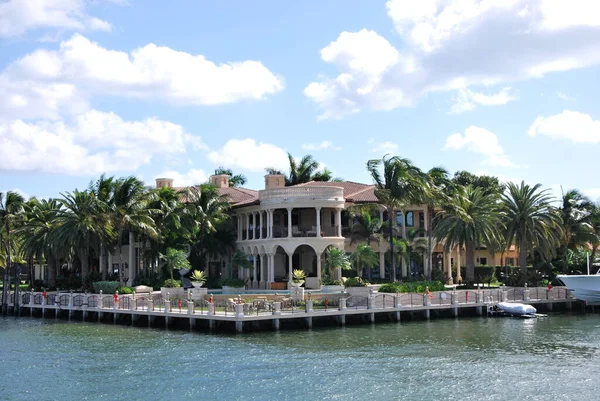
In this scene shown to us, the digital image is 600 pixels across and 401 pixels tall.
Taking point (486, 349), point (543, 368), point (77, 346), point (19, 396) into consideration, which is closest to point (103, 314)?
point (77, 346)

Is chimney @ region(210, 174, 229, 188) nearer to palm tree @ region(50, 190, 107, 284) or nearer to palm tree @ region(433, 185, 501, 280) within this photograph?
palm tree @ region(50, 190, 107, 284)

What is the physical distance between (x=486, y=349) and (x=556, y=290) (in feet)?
71.1

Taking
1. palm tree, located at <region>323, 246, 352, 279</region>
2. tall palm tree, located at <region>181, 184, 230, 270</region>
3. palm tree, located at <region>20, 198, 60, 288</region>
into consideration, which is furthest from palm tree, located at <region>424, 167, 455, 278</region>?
palm tree, located at <region>20, 198, 60, 288</region>

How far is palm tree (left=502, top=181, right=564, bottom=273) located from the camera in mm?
59469

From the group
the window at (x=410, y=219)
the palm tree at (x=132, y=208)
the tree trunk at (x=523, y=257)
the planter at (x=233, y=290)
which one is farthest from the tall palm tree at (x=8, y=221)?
the tree trunk at (x=523, y=257)

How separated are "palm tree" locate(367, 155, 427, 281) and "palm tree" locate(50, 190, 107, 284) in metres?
21.4

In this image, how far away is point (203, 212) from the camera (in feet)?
204

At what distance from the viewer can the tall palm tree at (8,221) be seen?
60.2 meters

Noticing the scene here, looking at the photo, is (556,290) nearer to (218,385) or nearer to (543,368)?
(543,368)

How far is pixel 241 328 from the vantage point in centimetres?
4266

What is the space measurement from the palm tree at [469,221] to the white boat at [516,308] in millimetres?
7287

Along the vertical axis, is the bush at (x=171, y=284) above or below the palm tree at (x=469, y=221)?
below

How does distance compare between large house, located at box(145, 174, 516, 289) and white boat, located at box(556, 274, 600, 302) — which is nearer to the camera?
white boat, located at box(556, 274, 600, 302)

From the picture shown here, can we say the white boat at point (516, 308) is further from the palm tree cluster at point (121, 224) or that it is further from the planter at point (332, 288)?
the palm tree cluster at point (121, 224)
